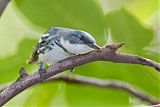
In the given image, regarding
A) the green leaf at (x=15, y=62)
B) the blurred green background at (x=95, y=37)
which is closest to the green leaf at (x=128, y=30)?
the blurred green background at (x=95, y=37)

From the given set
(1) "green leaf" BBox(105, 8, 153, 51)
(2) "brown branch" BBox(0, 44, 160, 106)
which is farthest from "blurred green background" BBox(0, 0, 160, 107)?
(2) "brown branch" BBox(0, 44, 160, 106)

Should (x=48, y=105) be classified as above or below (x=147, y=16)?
below

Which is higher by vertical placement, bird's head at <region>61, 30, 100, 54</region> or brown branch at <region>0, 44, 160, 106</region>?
bird's head at <region>61, 30, 100, 54</region>

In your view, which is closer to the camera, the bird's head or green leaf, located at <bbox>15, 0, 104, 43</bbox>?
the bird's head

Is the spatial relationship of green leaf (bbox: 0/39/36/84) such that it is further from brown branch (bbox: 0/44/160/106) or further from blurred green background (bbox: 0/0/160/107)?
brown branch (bbox: 0/44/160/106)

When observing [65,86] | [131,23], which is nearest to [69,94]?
[65,86]

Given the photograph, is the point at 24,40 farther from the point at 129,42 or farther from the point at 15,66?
the point at 129,42

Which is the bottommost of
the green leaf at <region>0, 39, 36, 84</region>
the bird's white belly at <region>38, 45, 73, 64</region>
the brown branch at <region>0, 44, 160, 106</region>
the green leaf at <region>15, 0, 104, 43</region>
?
the brown branch at <region>0, 44, 160, 106</region>
